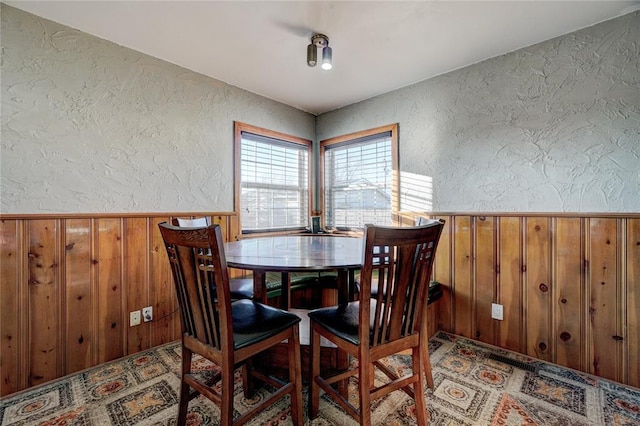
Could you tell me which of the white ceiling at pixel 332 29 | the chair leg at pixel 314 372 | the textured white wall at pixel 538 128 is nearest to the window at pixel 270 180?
the white ceiling at pixel 332 29

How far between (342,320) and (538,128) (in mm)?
1952

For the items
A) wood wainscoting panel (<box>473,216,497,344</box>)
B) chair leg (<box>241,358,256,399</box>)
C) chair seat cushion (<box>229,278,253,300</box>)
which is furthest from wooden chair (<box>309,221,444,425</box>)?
wood wainscoting panel (<box>473,216,497,344</box>)

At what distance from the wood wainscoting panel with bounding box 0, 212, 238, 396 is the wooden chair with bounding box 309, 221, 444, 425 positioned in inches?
61.5

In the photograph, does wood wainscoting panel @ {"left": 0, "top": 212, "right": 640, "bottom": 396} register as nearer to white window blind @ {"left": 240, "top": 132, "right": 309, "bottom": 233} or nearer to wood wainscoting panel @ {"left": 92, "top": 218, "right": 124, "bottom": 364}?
wood wainscoting panel @ {"left": 92, "top": 218, "right": 124, "bottom": 364}

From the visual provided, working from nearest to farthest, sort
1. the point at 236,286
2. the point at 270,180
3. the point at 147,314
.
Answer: the point at 236,286 < the point at 147,314 < the point at 270,180

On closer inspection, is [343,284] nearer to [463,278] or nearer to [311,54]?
[463,278]

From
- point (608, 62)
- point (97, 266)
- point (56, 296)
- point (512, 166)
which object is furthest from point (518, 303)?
point (56, 296)

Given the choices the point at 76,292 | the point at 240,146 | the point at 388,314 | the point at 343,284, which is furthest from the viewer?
the point at 240,146

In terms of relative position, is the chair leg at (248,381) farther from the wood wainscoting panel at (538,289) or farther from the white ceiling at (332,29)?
the white ceiling at (332,29)

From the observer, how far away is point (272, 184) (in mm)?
3252

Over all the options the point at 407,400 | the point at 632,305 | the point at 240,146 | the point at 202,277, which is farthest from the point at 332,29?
the point at 632,305

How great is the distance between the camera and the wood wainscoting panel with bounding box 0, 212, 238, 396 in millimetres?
1722

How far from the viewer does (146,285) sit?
88.5 inches

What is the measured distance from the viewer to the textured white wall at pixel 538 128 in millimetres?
1814
